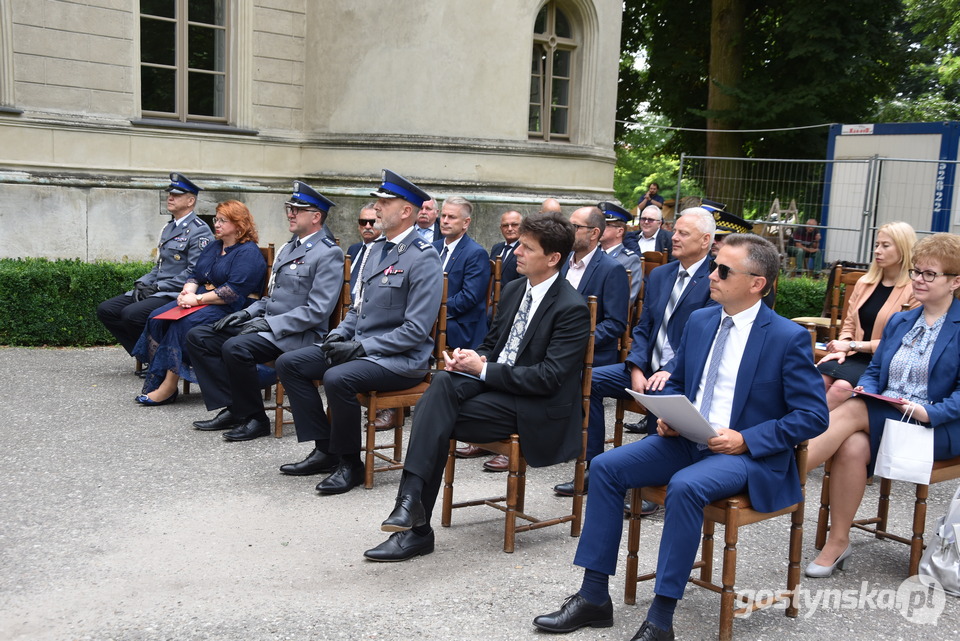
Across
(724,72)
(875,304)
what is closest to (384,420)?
(875,304)

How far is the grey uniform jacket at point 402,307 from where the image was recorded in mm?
5961

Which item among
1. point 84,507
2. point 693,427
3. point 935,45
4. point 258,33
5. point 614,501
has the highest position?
point 935,45

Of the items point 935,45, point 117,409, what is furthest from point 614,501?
point 935,45

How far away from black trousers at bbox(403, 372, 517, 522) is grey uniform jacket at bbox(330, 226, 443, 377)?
94 centimetres

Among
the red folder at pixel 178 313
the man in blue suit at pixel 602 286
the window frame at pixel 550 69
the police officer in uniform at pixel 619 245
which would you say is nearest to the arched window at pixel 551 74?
the window frame at pixel 550 69

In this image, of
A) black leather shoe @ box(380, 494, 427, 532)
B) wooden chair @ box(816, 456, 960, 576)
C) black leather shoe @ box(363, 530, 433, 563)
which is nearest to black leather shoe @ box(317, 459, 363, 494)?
black leather shoe @ box(363, 530, 433, 563)

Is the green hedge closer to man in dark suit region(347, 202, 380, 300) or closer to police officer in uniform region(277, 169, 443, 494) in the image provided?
man in dark suit region(347, 202, 380, 300)

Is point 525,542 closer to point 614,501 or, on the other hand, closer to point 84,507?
point 614,501

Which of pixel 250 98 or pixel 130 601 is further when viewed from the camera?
pixel 250 98

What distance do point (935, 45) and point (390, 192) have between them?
24103 millimetres

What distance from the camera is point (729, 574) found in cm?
399

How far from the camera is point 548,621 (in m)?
4.03

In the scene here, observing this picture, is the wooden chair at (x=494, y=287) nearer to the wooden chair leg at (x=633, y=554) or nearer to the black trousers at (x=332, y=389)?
the black trousers at (x=332, y=389)

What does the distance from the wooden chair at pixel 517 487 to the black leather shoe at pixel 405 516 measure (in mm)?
429
